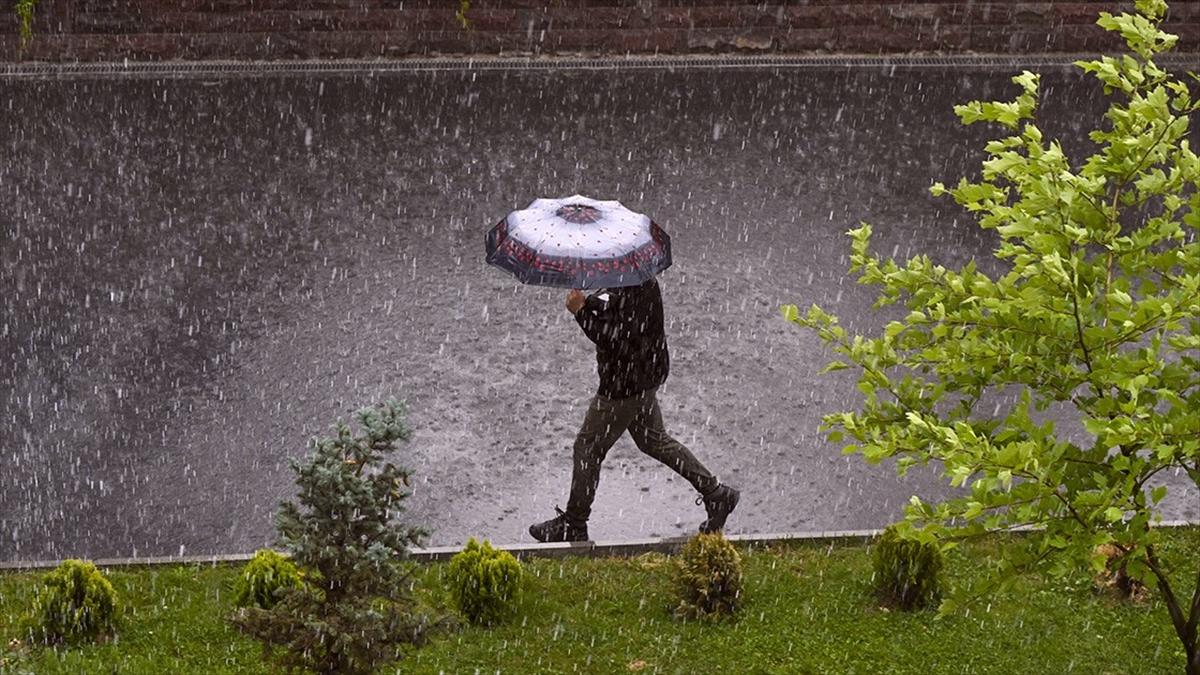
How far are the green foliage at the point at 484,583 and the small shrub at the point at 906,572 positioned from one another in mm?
2198

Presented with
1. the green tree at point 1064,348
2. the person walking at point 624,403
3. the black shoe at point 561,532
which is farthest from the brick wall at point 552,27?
the green tree at point 1064,348

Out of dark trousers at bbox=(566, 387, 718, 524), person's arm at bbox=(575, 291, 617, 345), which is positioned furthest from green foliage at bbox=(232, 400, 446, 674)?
dark trousers at bbox=(566, 387, 718, 524)

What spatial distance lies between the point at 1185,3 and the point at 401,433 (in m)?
17.4

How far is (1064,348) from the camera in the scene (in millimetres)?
7133

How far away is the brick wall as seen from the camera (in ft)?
66.5

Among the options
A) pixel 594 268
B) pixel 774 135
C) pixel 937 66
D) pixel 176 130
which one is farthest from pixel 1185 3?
pixel 594 268

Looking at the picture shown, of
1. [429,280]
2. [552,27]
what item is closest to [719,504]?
[429,280]

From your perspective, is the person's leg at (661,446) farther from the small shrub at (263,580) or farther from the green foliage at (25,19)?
the green foliage at (25,19)

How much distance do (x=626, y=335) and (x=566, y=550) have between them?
59.8 inches

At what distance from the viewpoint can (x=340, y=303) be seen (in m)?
14.5

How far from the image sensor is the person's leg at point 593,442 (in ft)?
34.2

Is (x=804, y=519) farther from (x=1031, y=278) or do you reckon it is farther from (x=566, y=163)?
(x=566, y=163)

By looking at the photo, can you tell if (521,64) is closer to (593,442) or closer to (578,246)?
(578,246)

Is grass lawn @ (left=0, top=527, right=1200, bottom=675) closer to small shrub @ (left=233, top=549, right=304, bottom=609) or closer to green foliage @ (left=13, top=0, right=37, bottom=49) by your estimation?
small shrub @ (left=233, top=549, right=304, bottom=609)
